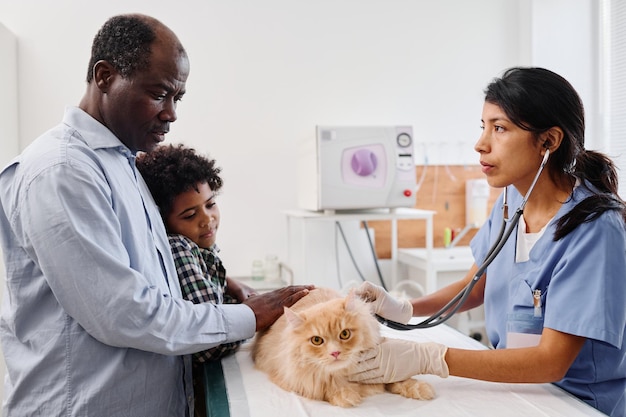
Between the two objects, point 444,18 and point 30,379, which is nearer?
point 30,379

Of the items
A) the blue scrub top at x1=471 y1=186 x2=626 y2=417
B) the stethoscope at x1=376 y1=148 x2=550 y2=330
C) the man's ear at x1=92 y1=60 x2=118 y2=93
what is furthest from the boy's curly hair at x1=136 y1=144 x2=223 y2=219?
the blue scrub top at x1=471 y1=186 x2=626 y2=417

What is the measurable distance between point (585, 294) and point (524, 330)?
0.19 metres

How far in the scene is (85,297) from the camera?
3.15ft

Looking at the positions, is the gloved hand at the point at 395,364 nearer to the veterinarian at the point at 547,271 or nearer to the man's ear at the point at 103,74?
the veterinarian at the point at 547,271

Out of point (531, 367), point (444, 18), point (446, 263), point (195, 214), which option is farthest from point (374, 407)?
point (444, 18)

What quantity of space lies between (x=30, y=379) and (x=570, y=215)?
4.01ft

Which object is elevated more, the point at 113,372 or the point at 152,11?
the point at 152,11

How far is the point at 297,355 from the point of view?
3.62 ft

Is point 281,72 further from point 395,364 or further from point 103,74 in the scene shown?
point 395,364

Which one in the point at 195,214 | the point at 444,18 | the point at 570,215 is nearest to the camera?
the point at 570,215

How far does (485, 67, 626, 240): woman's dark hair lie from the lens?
4.13 ft

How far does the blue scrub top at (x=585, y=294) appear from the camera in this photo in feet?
3.60

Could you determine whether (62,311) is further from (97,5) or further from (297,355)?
(97,5)

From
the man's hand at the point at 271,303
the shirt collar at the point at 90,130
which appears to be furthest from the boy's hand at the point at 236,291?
the shirt collar at the point at 90,130
